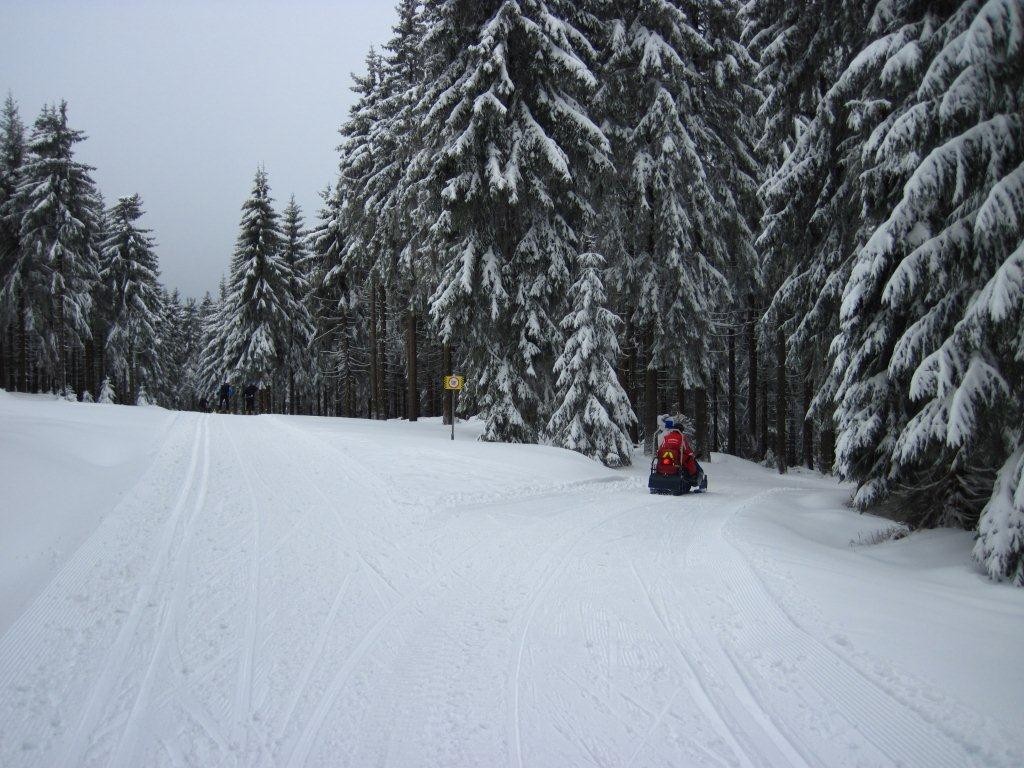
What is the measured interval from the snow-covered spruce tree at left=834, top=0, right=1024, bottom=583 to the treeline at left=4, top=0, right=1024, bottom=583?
0.10 feet

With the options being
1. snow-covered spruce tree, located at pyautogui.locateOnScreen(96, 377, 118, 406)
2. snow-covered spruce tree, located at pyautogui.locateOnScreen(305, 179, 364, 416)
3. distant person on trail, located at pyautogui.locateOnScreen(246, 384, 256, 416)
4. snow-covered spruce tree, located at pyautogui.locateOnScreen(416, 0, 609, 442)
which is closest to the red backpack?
snow-covered spruce tree, located at pyautogui.locateOnScreen(416, 0, 609, 442)

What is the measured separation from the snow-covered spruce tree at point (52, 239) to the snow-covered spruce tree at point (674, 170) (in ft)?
91.5

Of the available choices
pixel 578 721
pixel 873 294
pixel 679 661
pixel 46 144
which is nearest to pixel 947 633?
pixel 679 661

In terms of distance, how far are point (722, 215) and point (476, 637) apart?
1757cm

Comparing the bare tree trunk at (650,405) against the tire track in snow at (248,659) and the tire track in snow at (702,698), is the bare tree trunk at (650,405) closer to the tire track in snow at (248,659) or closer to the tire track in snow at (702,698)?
the tire track in snow at (248,659)

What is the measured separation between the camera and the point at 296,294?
3912cm

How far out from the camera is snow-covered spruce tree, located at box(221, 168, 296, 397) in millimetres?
34594

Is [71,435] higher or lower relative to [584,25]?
lower

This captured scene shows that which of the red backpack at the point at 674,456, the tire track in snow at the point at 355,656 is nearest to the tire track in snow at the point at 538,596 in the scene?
the tire track in snow at the point at 355,656

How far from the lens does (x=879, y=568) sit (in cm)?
647

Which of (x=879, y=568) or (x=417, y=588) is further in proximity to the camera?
(x=879, y=568)

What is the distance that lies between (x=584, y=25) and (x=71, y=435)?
1812 cm

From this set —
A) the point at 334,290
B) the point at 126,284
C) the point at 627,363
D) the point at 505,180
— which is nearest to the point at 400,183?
the point at 505,180

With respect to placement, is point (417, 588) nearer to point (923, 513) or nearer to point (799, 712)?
point (799, 712)
